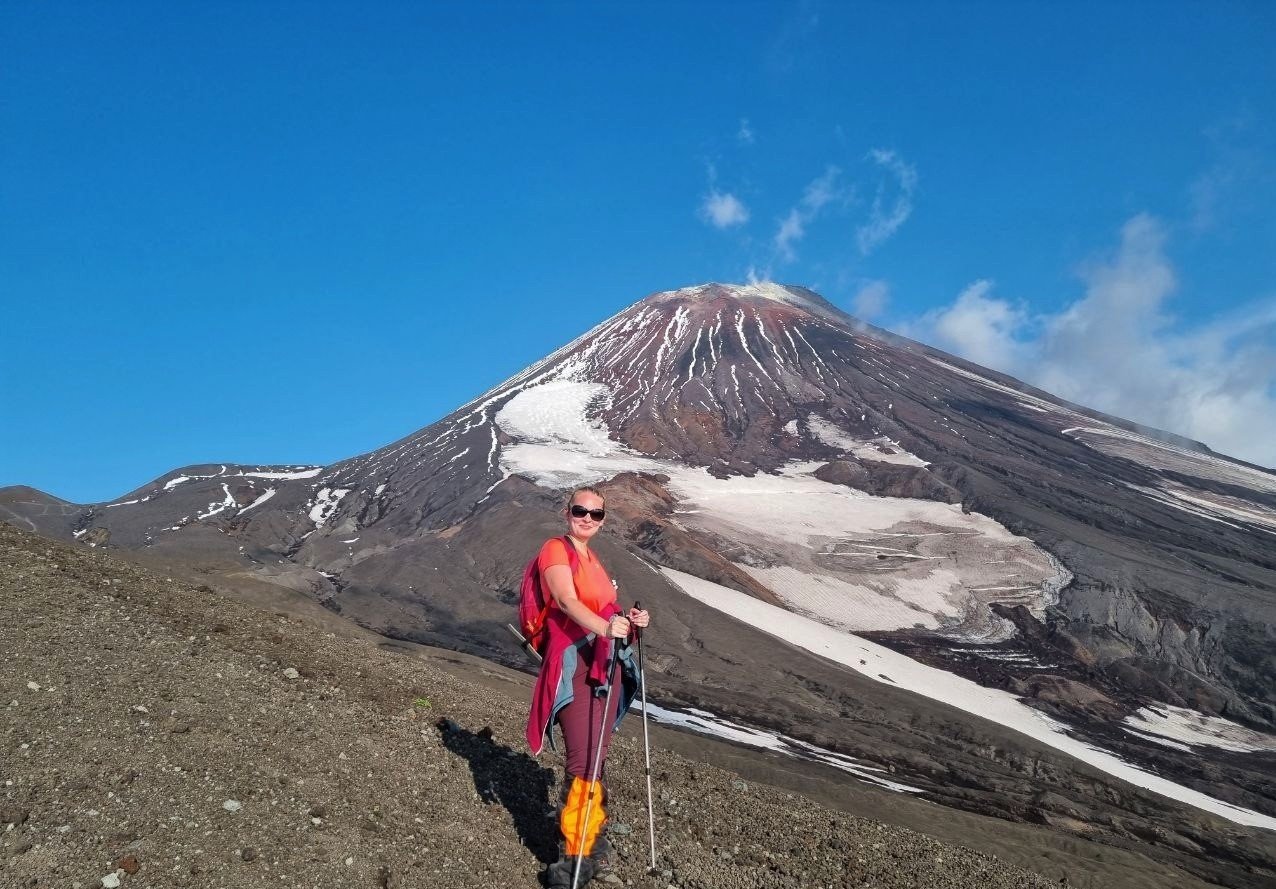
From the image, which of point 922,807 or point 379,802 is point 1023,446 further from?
point 379,802

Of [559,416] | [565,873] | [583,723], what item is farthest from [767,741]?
[559,416]

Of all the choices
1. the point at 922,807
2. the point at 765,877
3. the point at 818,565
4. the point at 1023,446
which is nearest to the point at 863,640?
the point at 818,565

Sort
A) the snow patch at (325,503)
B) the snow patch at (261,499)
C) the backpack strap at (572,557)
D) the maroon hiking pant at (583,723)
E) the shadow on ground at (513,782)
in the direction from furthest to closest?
the snow patch at (261,499) → the snow patch at (325,503) → the shadow on ground at (513,782) → the backpack strap at (572,557) → the maroon hiking pant at (583,723)

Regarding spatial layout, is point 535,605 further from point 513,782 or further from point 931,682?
point 931,682

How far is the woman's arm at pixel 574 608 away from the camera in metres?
5.04

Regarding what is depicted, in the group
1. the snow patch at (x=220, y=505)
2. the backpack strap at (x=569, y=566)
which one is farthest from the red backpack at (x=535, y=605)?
the snow patch at (x=220, y=505)

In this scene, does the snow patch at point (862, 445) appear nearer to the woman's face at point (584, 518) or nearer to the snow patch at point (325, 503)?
the snow patch at point (325, 503)

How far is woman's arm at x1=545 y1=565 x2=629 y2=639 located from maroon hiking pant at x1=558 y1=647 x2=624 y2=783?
432 mm

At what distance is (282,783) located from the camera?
5602mm

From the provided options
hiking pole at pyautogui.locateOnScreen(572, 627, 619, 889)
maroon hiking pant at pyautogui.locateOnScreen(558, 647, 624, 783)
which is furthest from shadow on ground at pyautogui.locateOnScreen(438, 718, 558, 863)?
maroon hiking pant at pyautogui.locateOnScreen(558, 647, 624, 783)

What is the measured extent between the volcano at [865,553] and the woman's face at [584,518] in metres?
19.3

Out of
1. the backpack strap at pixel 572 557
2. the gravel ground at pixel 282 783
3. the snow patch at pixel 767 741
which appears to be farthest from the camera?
the snow patch at pixel 767 741

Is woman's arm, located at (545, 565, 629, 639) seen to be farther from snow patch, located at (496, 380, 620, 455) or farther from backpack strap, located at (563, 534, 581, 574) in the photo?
snow patch, located at (496, 380, 620, 455)

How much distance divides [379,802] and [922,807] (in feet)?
44.6
